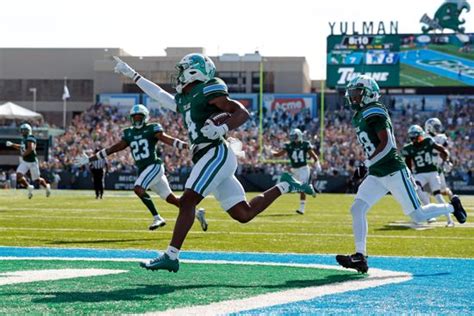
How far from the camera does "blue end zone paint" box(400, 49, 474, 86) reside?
48500 millimetres

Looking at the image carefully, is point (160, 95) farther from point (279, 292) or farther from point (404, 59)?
point (404, 59)

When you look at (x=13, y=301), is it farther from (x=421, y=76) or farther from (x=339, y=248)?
(x=421, y=76)

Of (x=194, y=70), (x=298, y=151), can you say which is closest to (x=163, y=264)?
(x=194, y=70)

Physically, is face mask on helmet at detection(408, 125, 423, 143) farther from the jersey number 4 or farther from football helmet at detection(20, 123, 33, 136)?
football helmet at detection(20, 123, 33, 136)

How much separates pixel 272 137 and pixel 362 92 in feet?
131

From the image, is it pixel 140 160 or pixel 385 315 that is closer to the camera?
pixel 385 315

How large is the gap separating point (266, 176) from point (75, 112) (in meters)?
27.6

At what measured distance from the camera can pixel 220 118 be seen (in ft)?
23.6

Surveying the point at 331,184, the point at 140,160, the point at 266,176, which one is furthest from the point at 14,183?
the point at 140,160

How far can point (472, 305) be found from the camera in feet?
19.3

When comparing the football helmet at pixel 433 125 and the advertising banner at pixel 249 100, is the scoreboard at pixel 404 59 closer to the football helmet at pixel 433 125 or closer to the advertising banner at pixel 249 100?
the advertising banner at pixel 249 100

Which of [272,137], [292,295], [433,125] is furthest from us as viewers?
[272,137]

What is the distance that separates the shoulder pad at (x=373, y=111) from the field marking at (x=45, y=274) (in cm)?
260

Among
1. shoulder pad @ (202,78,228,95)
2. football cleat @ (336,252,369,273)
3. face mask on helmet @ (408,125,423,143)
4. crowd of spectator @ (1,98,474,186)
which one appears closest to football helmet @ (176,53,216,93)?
shoulder pad @ (202,78,228,95)
